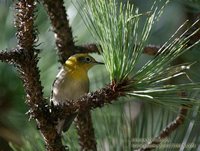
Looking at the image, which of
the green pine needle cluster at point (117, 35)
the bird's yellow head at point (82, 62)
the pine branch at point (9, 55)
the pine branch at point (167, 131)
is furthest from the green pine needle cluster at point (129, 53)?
the bird's yellow head at point (82, 62)

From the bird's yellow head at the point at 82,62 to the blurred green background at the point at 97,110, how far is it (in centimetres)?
4

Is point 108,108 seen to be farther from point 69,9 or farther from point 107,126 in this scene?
point 69,9

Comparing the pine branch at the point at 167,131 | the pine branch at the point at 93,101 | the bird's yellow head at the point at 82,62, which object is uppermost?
the pine branch at the point at 93,101

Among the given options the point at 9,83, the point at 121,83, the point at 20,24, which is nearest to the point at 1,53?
the point at 20,24

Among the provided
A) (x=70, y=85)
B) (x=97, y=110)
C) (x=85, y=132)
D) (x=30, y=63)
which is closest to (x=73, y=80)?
(x=70, y=85)

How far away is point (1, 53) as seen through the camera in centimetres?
79

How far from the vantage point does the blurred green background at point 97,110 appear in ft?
3.58

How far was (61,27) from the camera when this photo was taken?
3.65 feet

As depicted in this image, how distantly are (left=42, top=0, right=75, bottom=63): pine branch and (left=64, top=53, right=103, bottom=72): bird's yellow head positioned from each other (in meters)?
0.20

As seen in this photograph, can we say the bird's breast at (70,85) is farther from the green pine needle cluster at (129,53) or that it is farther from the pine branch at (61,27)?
the green pine needle cluster at (129,53)

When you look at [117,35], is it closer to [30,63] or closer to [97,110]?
[30,63]

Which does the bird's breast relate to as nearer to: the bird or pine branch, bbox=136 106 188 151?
the bird

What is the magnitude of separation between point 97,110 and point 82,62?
0.28 metres

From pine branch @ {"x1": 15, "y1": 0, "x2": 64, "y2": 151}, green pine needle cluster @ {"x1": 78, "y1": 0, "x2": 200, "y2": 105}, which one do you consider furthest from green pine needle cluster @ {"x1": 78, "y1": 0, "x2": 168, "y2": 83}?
pine branch @ {"x1": 15, "y1": 0, "x2": 64, "y2": 151}
